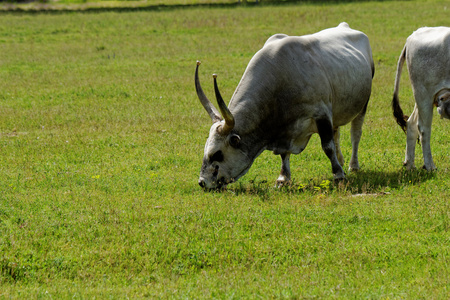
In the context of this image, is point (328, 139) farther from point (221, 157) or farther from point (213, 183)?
point (213, 183)

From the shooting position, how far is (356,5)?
3991 cm

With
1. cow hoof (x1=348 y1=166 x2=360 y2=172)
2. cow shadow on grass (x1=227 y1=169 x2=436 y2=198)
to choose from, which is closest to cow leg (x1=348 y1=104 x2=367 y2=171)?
cow hoof (x1=348 y1=166 x2=360 y2=172)

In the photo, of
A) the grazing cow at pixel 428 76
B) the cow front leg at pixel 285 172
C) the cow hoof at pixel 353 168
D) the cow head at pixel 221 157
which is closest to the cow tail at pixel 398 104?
the grazing cow at pixel 428 76

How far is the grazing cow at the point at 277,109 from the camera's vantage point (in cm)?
915

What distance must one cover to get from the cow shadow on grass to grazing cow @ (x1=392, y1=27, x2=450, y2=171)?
1.73 feet

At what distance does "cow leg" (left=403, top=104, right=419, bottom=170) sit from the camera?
1043 cm

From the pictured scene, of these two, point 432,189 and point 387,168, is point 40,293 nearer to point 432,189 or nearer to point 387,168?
point 432,189

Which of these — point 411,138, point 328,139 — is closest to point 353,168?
point 411,138

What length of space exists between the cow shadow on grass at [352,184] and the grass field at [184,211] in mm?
34

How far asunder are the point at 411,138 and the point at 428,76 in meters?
1.24

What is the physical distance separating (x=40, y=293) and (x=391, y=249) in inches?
148

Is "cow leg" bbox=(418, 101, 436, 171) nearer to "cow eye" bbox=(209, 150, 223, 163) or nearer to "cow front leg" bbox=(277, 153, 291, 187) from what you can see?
"cow front leg" bbox=(277, 153, 291, 187)

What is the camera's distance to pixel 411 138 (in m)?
10.6

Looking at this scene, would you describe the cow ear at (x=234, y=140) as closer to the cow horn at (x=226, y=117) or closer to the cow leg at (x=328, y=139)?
the cow horn at (x=226, y=117)
